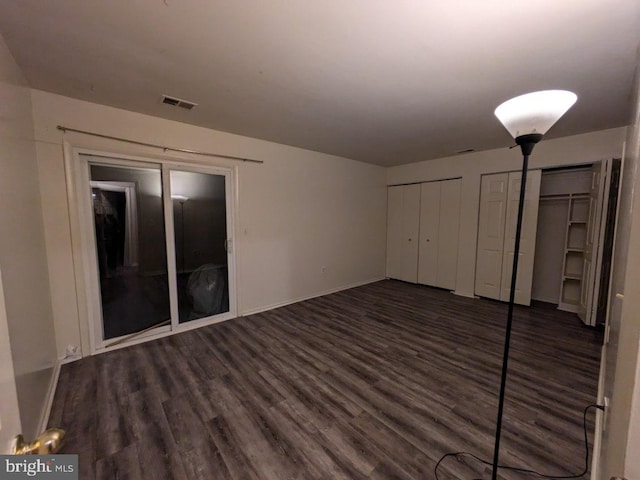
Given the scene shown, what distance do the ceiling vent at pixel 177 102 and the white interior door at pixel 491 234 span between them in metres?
4.38

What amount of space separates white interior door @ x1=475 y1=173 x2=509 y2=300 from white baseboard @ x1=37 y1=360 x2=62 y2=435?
5.33m

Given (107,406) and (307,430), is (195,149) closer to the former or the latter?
(107,406)

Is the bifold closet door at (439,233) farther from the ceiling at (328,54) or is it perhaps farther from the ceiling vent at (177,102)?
the ceiling vent at (177,102)

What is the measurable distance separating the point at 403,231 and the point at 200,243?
13.0ft

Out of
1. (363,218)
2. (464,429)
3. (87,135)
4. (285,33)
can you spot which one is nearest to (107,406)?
(87,135)

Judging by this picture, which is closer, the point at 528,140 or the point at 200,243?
the point at 528,140

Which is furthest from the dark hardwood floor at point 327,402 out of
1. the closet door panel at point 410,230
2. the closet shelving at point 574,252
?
the closet door panel at point 410,230

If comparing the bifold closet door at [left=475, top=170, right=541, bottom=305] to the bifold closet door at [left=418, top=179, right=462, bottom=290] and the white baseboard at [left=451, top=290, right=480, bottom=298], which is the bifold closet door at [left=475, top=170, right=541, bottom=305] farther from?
the bifold closet door at [left=418, top=179, right=462, bottom=290]

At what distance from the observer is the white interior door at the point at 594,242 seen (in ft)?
10.2

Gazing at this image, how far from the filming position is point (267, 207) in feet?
12.5

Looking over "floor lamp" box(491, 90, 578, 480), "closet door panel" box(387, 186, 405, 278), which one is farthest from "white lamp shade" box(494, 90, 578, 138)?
"closet door panel" box(387, 186, 405, 278)

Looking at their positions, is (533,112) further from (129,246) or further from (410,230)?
(410,230)

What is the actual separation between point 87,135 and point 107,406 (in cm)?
239

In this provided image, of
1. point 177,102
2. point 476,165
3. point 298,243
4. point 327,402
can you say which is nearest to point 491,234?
point 476,165
